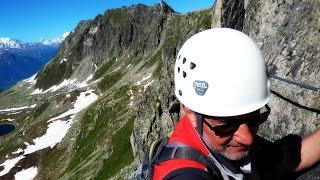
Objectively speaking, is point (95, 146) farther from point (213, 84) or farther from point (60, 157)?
point (213, 84)

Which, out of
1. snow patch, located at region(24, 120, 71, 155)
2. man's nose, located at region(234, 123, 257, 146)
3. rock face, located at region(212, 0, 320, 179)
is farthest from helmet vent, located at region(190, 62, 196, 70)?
snow patch, located at region(24, 120, 71, 155)

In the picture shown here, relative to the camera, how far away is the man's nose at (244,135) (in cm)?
595

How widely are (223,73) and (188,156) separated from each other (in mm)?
1133

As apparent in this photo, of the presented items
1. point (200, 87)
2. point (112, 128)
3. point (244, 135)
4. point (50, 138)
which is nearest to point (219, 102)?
point (200, 87)

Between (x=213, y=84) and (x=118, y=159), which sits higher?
(x=213, y=84)

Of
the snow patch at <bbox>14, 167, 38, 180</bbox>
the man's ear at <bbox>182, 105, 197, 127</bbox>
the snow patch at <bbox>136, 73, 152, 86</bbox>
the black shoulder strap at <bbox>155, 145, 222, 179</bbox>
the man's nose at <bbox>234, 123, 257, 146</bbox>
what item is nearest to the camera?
the black shoulder strap at <bbox>155, 145, 222, 179</bbox>

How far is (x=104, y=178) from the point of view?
73.8 m

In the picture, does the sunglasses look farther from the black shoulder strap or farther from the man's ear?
the black shoulder strap

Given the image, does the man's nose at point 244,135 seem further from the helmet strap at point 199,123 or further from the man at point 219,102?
the helmet strap at point 199,123

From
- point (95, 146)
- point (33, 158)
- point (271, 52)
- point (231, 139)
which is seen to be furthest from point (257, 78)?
point (33, 158)

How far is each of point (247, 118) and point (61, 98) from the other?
165 metres

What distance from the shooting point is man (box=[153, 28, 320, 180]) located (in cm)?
578

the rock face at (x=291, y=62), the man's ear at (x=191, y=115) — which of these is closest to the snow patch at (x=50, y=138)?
the rock face at (x=291, y=62)

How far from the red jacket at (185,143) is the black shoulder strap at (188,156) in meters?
0.07
